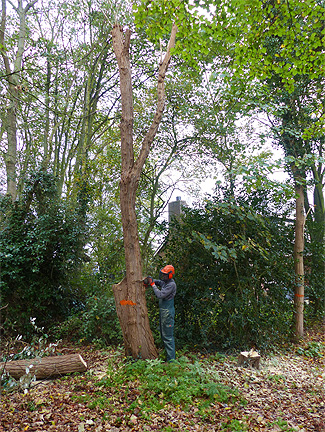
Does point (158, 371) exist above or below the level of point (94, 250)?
below

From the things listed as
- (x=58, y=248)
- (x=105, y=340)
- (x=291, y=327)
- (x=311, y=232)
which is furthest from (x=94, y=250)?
(x=311, y=232)

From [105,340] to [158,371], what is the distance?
1979mm

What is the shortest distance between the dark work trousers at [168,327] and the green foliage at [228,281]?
0.87 meters

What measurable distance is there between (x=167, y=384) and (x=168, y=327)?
1080mm

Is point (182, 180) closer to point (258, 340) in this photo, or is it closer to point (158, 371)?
point (258, 340)

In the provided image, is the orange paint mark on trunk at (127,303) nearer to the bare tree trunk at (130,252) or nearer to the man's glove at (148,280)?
the bare tree trunk at (130,252)

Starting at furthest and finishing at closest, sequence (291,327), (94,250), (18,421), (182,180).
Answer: (182,180) < (94,250) < (291,327) < (18,421)

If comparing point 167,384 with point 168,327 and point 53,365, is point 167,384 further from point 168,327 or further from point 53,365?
point 53,365

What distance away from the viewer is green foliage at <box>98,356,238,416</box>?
4.29 meters

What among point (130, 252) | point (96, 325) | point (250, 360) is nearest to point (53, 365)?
point (96, 325)

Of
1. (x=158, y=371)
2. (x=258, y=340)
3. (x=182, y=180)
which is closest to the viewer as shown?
(x=158, y=371)

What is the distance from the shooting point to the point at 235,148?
8.84 m

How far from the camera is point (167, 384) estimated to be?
182 inches

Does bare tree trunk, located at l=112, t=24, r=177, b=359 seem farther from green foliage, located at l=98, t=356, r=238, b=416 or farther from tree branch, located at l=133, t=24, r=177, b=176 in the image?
green foliage, located at l=98, t=356, r=238, b=416
